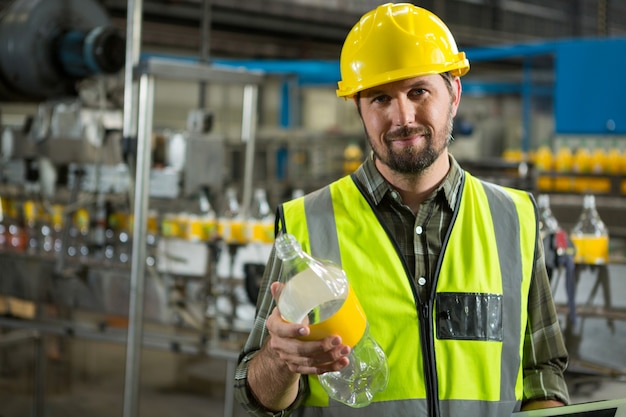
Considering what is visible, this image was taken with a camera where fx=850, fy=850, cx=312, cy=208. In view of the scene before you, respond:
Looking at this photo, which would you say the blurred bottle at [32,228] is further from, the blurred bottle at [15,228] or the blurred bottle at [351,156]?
the blurred bottle at [351,156]

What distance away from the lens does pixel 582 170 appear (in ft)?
27.0

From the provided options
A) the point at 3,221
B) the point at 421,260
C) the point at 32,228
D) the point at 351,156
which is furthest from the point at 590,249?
the point at 351,156

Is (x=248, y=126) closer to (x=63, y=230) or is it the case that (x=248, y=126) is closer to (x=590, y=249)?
(x=63, y=230)

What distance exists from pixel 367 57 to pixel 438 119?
177mm

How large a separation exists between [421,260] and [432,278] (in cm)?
4

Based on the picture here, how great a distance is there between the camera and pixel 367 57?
159 cm

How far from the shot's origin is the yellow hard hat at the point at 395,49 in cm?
157

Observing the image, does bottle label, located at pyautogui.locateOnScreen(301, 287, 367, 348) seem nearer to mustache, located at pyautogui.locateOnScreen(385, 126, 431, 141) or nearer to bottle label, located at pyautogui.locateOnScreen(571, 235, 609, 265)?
mustache, located at pyautogui.locateOnScreen(385, 126, 431, 141)

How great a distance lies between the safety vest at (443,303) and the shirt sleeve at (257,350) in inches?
1.9

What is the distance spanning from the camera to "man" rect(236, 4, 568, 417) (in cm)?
155

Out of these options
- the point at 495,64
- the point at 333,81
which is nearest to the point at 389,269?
the point at 333,81

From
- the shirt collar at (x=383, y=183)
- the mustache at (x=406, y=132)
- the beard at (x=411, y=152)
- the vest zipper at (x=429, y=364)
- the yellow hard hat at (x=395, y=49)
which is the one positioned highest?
the yellow hard hat at (x=395, y=49)

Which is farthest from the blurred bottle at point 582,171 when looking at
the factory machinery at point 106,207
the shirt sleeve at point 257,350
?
the shirt sleeve at point 257,350

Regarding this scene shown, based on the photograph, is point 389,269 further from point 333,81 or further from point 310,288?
point 333,81
